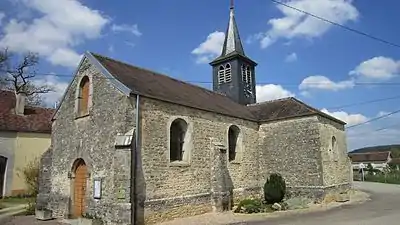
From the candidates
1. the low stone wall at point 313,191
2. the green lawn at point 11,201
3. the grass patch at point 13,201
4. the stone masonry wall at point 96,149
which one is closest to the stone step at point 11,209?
the green lawn at point 11,201

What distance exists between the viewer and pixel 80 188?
15094 millimetres

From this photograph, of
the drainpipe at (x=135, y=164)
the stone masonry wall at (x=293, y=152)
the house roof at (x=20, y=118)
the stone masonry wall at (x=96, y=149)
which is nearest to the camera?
the drainpipe at (x=135, y=164)

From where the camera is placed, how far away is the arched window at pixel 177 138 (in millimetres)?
15165

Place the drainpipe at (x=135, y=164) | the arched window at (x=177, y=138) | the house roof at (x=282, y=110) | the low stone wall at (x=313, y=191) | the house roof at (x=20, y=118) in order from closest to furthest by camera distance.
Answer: the drainpipe at (x=135, y=164), the arched window at (x=177, y=138), the low stone wall at (x=313, y=191), the house roof at (x=282, y=110), the house roof at (x=20, y=118)

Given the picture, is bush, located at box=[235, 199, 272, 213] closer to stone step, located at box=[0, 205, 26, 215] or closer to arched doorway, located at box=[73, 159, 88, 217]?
arched doorway, located at box=[73, 159, 88, 217]

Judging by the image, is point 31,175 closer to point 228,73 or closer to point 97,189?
point 97,189

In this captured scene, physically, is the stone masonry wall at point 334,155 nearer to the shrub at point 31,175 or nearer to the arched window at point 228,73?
the arched window at point 228,73

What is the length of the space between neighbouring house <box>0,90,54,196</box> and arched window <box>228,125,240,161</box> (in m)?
14.7

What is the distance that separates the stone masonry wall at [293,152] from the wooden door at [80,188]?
1075 centimetres

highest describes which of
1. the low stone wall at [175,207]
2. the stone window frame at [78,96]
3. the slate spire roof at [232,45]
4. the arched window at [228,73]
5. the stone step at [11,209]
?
the slate spire roof at [232,45]

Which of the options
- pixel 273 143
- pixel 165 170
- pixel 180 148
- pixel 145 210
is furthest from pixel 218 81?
pixel 145 210

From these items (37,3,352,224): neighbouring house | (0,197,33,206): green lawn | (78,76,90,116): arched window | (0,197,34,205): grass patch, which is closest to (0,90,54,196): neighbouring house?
(0,197,34,205): grass patch

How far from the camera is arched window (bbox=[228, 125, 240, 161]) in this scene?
19000 millimetres

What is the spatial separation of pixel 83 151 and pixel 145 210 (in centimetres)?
425
